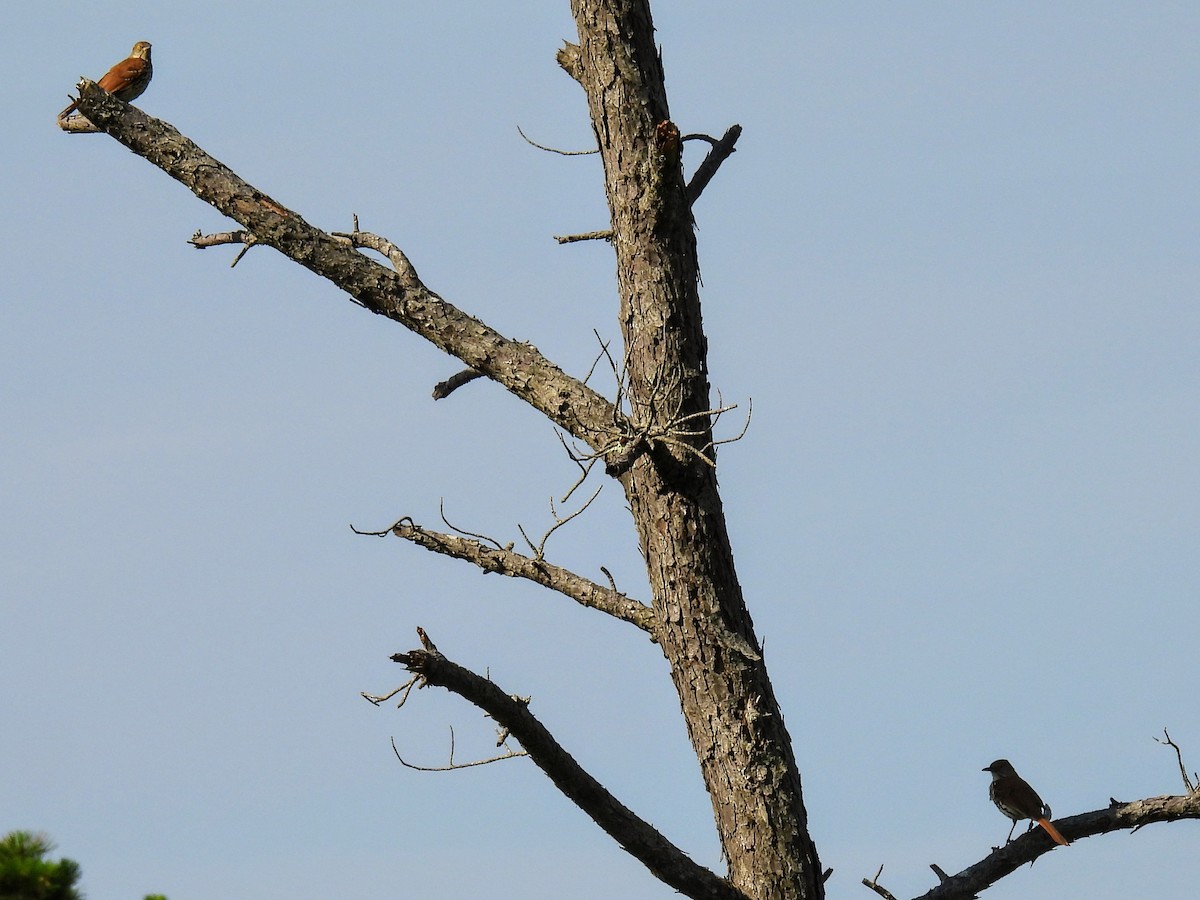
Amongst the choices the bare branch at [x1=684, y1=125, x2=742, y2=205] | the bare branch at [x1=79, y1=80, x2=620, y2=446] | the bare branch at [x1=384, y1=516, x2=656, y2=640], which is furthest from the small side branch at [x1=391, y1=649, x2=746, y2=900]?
the bare branch at [x1=684, y1=125, x2=742, y2=205]

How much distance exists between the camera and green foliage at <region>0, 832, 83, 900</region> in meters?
5.41

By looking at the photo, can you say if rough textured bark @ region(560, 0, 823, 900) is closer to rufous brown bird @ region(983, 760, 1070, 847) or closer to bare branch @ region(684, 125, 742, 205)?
bare branch @ region(684, 125, 742, 205)

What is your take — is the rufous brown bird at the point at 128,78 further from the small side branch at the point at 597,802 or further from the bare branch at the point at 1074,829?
the bare branch at the point at 1074,829

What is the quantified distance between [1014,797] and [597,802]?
469 centimetres

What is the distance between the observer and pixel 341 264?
27.9 feet

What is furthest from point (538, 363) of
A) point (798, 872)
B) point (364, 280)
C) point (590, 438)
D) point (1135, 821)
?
point (1135, 821)

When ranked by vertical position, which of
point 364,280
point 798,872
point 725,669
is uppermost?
point 364,280

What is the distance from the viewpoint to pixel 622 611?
27.5 feet

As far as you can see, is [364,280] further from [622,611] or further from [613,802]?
[613,802]

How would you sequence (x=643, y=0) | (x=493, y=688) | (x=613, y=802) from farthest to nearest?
(x=643, y=0)
(x=613, y=802)
(x=493, y=688)

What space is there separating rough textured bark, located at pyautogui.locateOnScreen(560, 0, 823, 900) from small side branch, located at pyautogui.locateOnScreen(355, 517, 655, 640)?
0.32m

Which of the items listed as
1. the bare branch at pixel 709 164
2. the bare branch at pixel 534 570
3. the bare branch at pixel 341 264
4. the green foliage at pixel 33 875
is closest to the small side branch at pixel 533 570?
the bare branch at pixel 534 570

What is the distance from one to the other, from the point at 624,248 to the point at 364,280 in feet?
4.91

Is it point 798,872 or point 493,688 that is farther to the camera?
point 798,872
